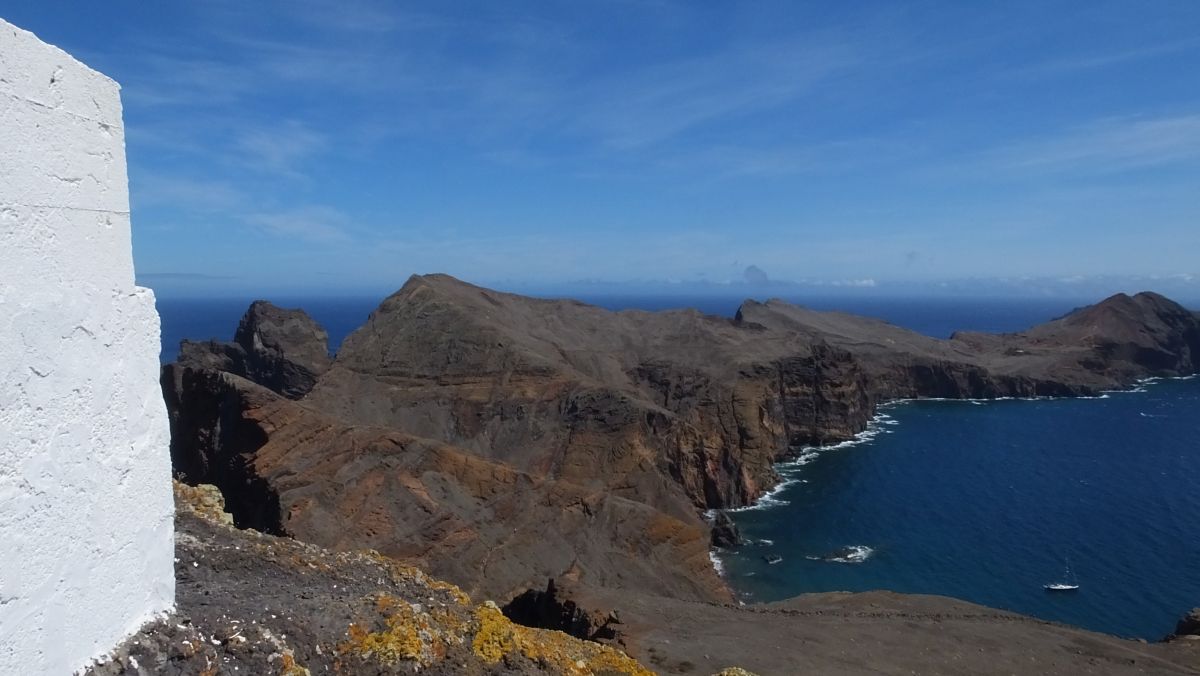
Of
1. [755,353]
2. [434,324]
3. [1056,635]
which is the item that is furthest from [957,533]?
[434,324]

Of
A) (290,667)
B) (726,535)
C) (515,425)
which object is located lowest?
(726,535)

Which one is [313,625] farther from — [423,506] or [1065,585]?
[1065,585]

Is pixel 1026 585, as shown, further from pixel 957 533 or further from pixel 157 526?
pixel 157 526

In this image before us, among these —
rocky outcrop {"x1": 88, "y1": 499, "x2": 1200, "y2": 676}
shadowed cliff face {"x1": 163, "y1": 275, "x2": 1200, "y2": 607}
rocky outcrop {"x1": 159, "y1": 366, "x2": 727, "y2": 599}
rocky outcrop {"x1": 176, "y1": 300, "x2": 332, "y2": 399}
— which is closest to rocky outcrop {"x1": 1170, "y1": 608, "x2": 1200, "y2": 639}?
rocky outcrop {"x1": 159, "y1": 366, "x2": 727, "y2": 599}

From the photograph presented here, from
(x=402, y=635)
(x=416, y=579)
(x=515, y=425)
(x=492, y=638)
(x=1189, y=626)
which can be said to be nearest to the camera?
(x=402, y=635)

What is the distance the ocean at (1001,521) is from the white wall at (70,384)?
41231mm

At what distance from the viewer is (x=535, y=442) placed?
168ft

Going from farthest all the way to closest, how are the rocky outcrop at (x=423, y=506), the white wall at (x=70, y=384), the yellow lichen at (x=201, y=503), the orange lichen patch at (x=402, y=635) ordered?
1. the rocky outcrop at (x=423, y=506)
2. the yellow lichen at (x=201, y=503)
3. the orange lichen patch at (x=402, y=635)
4. the white wall at (x=70, y=384)

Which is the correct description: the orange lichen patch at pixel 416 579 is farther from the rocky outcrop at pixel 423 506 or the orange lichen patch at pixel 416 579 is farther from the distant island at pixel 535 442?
the rocky outcrop at pixel 423 506

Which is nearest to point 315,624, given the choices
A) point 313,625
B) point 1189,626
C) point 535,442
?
point 313,625

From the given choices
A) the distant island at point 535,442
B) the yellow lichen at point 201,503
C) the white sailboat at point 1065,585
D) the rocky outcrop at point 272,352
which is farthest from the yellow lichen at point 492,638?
the rocky outcrop at point 272,352

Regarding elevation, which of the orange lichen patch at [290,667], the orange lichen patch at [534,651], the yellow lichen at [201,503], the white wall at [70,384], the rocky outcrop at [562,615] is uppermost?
the white wall at [70,384]

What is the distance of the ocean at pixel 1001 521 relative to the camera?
4309 centimetres

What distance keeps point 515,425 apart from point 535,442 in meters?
2.18
